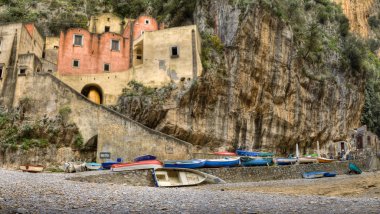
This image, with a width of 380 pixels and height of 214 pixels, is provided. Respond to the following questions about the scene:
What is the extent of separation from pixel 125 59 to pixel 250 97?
34.9ft

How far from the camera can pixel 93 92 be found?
1184 inches

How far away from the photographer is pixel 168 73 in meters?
29.6

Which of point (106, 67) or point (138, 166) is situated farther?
point (106, 67)

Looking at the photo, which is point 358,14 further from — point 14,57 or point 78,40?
point 14,57

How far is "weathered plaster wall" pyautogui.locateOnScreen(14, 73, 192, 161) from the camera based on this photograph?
79.5 ft

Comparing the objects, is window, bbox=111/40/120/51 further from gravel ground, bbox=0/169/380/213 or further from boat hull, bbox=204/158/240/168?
gravel ground, bbox=0/169/380/213

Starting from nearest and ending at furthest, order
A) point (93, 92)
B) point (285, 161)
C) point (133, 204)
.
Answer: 1. point (133, 204)
2. point (285, 161)
3. point (93, 92)

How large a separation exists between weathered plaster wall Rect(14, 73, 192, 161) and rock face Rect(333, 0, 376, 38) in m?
52.3

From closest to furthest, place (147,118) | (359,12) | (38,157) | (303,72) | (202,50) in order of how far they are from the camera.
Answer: (38,157) → (147,118) → (202,50) → (303,72) → (359,12)

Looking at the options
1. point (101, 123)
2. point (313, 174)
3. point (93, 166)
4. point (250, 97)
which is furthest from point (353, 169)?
point (93, 166)

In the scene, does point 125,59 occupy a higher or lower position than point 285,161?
higher

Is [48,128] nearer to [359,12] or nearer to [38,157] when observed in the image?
[38,157]

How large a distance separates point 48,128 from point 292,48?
21490 mm

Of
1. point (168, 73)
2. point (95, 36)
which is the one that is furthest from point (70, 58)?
point (168, 73)
